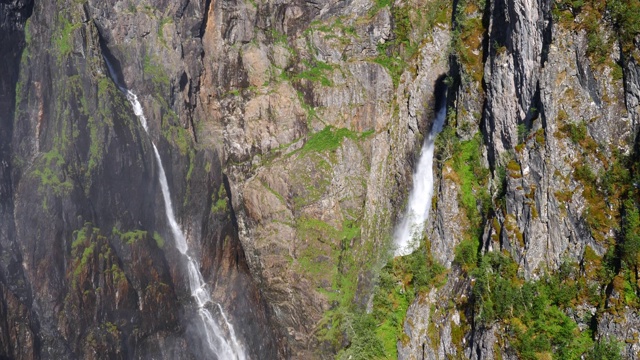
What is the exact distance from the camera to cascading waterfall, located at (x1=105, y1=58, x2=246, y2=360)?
42469 mm

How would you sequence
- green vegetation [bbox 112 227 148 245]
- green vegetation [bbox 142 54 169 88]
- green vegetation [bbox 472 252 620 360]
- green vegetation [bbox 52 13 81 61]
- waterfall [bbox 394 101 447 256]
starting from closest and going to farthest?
green vegetation [bbox 472 252 620 360] → green vegetation [bbox 112 227 148 245] → green vegetation [bbox 52 13 81 61] → waterfall [bbox 394 101 447 256] → green vegetation [bbox 142 54 169 88]

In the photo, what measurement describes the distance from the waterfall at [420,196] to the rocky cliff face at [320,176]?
756 mm

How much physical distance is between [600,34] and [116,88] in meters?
29.6

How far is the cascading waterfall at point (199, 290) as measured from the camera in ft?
139

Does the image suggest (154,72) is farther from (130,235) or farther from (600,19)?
(600,19)

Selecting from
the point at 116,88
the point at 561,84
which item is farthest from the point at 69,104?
the point at 561,84

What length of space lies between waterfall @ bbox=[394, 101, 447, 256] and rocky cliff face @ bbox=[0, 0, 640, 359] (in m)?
0.76

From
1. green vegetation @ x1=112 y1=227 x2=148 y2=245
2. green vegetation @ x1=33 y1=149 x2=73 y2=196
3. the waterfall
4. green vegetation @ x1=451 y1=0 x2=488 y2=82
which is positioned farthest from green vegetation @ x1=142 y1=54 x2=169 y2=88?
green vegetation @ x1=451 y1=0 x2=488 y2=82

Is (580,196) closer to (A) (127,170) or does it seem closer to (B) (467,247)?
(B) (467,247)

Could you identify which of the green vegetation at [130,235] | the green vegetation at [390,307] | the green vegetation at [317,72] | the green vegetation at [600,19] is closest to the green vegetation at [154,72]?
the green vegetation at [317,72]

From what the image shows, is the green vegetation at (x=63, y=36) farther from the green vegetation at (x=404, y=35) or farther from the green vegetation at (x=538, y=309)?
the green vegetation at (x=538, y=309)

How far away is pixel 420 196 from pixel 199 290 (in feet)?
53.7

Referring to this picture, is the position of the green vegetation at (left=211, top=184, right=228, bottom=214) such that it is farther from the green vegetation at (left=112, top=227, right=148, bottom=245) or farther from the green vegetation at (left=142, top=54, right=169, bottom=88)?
the green vegetation at (left=142, top=54, right=169, bottom=88)

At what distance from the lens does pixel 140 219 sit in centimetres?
4178
